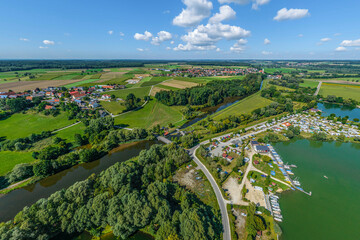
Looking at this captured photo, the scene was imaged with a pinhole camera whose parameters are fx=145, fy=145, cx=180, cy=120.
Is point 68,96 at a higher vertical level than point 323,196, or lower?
higher

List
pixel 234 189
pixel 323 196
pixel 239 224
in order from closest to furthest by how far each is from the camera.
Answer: pixel 239 224, pixel 323 196, pixel 234 189

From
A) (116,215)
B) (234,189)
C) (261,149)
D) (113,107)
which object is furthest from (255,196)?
(113,107)

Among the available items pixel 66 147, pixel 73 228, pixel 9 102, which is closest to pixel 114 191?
pixel 73 228

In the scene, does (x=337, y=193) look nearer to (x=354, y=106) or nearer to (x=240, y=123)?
(x=240, y=123)

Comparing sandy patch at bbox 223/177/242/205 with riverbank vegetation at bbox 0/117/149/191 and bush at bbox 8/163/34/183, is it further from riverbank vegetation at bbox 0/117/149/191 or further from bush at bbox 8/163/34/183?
bush at bbox 8/163/34/183

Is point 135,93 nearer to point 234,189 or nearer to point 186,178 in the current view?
point 186,178

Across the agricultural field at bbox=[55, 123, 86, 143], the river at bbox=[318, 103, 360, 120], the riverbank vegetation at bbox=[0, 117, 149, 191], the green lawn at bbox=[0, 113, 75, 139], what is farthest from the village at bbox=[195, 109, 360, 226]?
the green lawn at bbox=[0, 113, 75, 139]
